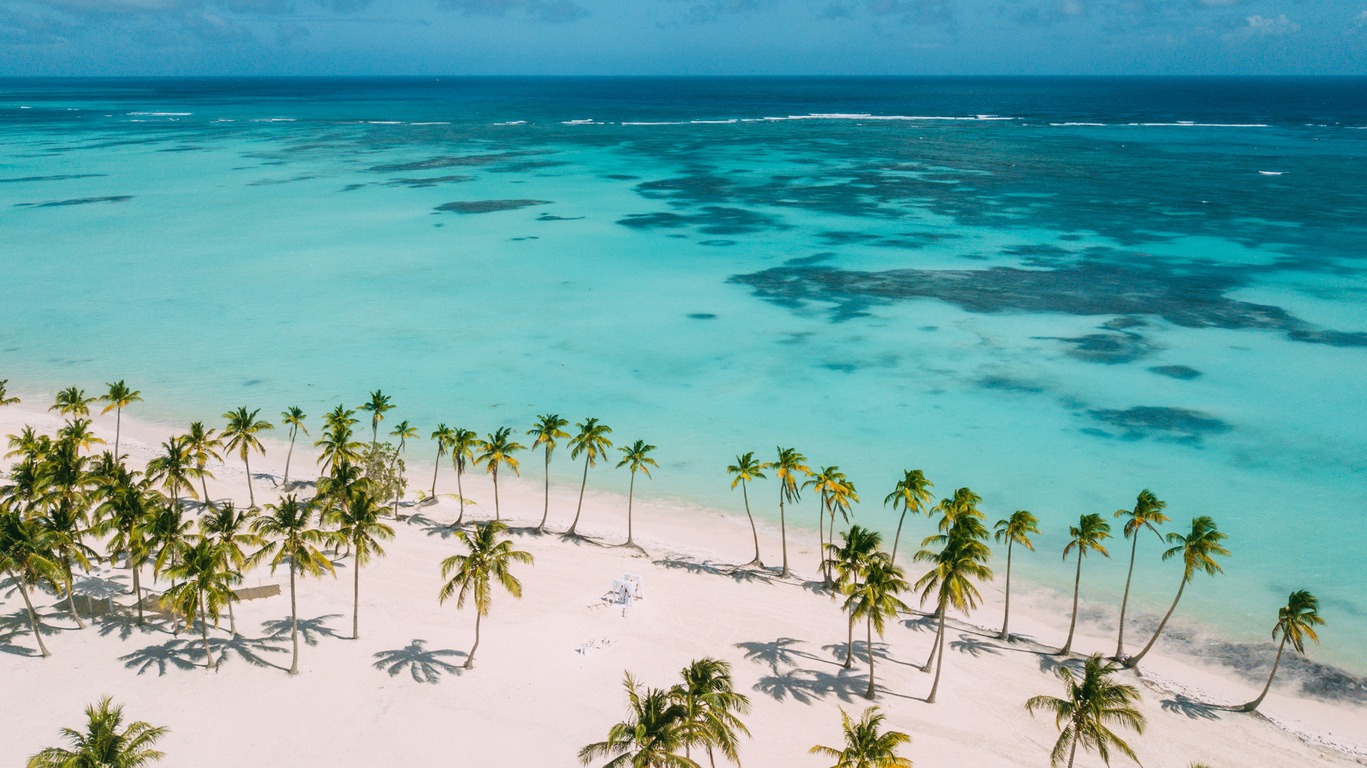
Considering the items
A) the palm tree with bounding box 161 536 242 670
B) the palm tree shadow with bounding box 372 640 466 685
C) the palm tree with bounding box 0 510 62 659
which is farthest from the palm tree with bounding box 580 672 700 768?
the palm tree with bounding box 0 510 62 659

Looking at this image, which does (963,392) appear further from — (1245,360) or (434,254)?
(434,254)

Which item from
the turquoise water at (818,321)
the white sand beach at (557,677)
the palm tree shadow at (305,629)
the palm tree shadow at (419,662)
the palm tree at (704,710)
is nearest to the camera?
the palm tree at (704,710)

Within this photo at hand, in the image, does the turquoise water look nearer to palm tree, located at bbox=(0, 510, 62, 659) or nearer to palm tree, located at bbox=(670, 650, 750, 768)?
palm tree, located at bbox=(670, 650, 750, 768)

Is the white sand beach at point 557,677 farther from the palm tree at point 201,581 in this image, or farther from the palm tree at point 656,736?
the palm tree at point 656,736

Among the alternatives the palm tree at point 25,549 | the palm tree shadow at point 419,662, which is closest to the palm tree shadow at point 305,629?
the palm tree shadow at point 419,662

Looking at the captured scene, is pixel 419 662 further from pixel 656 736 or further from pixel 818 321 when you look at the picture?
pixel 818 321
